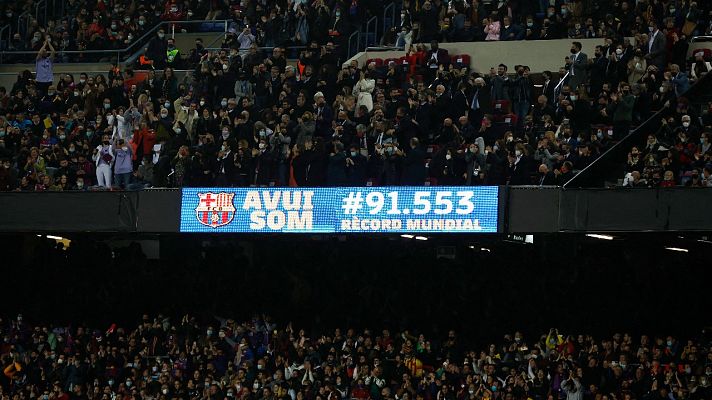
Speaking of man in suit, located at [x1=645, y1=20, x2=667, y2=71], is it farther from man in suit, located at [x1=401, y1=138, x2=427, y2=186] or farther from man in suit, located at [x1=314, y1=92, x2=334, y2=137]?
man in suit, located at [x1=314, y1=92, x2=334, y2=137]

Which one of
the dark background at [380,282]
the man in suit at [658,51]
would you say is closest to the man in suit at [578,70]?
the man in suit at [658,51]

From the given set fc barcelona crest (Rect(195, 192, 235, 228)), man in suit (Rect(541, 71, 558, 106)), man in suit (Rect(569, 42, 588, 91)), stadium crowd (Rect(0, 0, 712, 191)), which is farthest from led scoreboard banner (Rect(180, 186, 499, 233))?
Result: man in suit (Rect(569, 42, 588, 91))

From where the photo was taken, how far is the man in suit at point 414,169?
2352 centimetres

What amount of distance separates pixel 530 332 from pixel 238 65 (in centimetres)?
885

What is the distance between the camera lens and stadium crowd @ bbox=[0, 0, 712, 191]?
910 inches

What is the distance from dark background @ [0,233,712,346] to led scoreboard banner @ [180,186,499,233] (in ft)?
3.85

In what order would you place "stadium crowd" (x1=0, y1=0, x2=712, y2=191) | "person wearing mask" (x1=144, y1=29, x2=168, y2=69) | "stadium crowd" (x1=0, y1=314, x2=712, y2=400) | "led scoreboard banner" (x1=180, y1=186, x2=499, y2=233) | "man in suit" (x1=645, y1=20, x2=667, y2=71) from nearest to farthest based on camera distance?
"stadium crowd" (x1=0, y1=314, x2=712, y2=400)
"led scoreboard banner" (x1=180, y1=186, x2=499, y2=233)
"stadium crowd" (x1=0, y1=0, x2=712, y2=191)
"man in suit" (x1=645, y1=20, x2=667, y2=71)
"person wearing mask" (x1=144, y1=29, x2=168, y2=69)

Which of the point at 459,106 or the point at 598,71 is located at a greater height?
the point at 598,71

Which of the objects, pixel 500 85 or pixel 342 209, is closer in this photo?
pixel 342 209

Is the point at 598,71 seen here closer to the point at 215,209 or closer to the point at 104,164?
the point at 215,209

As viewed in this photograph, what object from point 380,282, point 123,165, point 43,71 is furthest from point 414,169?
point 43,71

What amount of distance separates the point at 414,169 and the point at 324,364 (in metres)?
4.04

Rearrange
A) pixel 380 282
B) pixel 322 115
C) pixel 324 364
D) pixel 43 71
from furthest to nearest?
pixel 43 71, pixel 380 282, pixel 322 115, pixel 324 364

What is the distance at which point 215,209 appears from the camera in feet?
78.9
